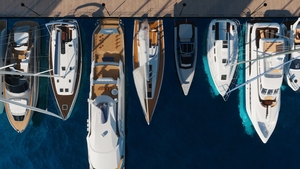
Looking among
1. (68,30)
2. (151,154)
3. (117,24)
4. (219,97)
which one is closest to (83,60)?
(68,30)

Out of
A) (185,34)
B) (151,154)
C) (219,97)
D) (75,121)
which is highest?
(185,34)

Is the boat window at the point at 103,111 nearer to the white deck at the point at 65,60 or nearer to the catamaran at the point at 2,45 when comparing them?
the white deck at the point at 65,60

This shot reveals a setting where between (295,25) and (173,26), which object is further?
(173,26)

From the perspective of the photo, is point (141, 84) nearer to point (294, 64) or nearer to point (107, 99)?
point (107, 99)

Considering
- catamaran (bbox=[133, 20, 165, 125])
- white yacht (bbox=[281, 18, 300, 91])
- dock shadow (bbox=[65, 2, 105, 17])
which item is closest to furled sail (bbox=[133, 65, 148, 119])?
catamaran (bbox=[133, 20, 165, 125])

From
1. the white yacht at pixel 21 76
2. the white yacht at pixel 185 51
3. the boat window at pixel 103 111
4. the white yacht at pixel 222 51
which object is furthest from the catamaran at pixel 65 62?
the white yacht at pixel 222 51

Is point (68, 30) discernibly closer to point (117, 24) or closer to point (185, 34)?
point (117, 24)

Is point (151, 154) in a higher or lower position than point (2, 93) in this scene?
lower
